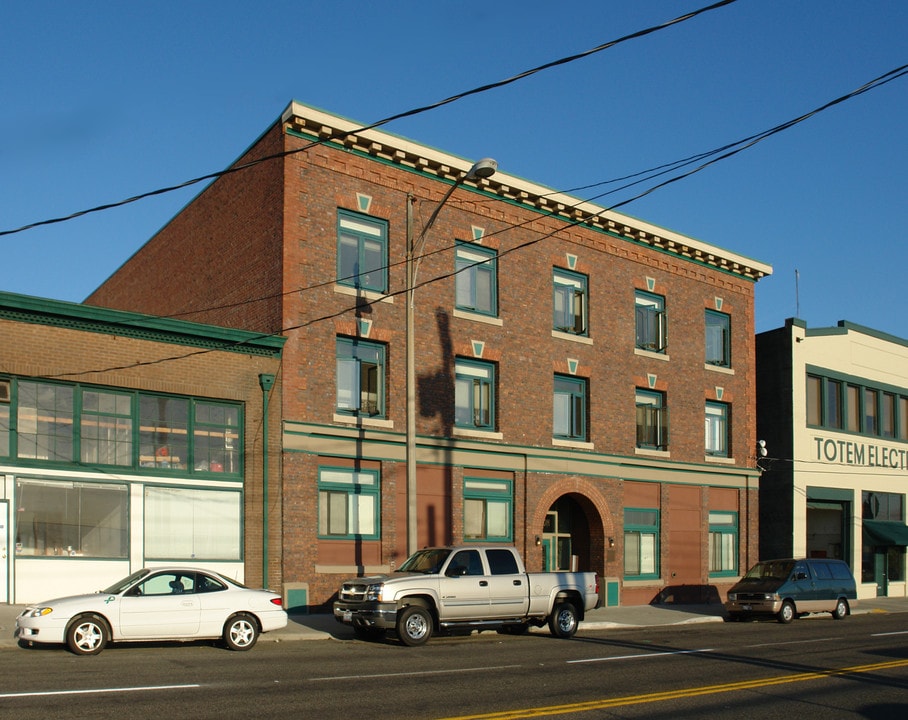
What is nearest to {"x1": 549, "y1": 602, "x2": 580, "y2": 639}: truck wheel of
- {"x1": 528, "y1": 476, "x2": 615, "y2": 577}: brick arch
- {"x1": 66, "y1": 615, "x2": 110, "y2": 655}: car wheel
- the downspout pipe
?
the downspout pipe

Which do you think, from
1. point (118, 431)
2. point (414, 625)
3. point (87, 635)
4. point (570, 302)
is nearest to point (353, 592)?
point (414, 625)

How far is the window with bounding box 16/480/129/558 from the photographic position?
2134 centimetres

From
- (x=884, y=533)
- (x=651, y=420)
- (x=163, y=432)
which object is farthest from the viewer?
(x=884, y=533)

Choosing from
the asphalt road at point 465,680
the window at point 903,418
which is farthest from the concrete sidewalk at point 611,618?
the window at point 903,418

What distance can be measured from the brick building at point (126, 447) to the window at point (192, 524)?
0.02 meters

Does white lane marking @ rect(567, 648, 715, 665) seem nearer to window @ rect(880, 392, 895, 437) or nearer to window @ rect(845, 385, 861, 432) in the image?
window @ rect(845, 385, 861, 432)

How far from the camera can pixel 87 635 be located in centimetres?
1639

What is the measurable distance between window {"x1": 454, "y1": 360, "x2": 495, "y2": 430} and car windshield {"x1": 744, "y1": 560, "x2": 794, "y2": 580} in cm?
892

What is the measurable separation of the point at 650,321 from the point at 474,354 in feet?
27.6

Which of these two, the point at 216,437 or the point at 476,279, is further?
the point at 476,279

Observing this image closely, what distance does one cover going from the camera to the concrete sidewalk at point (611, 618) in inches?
784

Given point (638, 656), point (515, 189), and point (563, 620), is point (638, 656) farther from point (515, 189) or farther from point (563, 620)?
point (515, 189)

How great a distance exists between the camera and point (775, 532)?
129ft

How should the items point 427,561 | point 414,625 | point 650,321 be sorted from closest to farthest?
point 414,625 < point 427,561 < point 650,321
